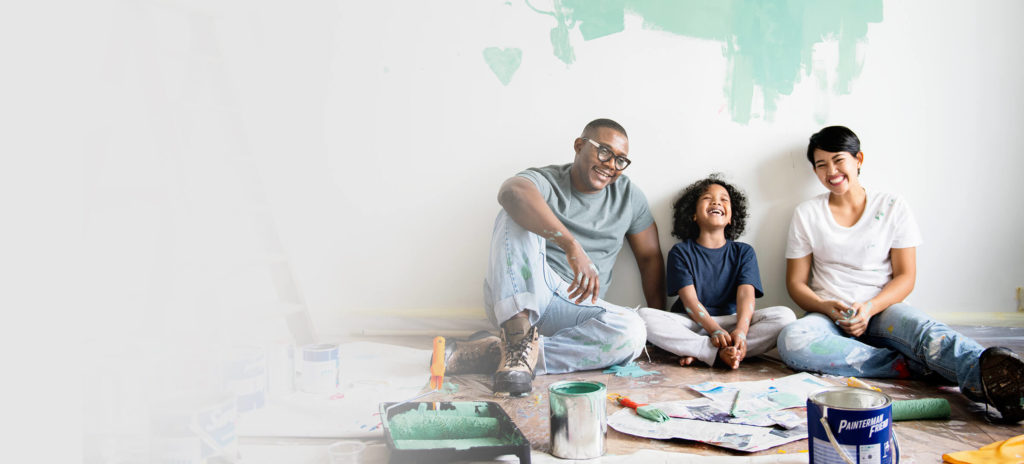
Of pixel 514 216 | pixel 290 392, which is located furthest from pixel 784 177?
pixel 290 392

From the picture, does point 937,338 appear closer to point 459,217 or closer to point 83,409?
point 459,217

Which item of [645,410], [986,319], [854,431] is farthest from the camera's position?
[986,319]

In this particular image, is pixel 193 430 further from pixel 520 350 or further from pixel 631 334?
pixel 631 334

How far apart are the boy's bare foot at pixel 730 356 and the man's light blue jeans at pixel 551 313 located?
0.25 meters

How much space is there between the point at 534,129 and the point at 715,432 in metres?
1.30

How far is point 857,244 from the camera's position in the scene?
6.85 feet

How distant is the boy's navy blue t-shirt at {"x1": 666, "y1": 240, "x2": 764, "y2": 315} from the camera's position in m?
2.17

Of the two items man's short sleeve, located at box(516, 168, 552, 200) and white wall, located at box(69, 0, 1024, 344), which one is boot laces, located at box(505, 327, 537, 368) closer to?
man's short sleeve, located at box(516, 168, 552, 200)

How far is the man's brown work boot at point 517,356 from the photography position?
5.47 ft

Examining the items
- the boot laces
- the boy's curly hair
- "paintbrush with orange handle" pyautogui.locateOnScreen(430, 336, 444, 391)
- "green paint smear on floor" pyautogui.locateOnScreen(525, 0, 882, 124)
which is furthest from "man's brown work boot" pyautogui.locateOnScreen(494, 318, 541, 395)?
"green paint smear on floor" pyautogui.locateOnScreen(525, 0, 882, 124)

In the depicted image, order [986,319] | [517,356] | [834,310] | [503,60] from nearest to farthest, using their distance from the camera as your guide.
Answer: [517,356], [834,310], [986,319], [503,60]

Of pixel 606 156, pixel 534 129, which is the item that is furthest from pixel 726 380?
pixel 534 129

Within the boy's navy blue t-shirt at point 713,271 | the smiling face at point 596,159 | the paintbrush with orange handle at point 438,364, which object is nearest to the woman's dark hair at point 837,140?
the boy's navy blue t-shirt at point 713,271

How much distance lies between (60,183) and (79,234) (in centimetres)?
16
